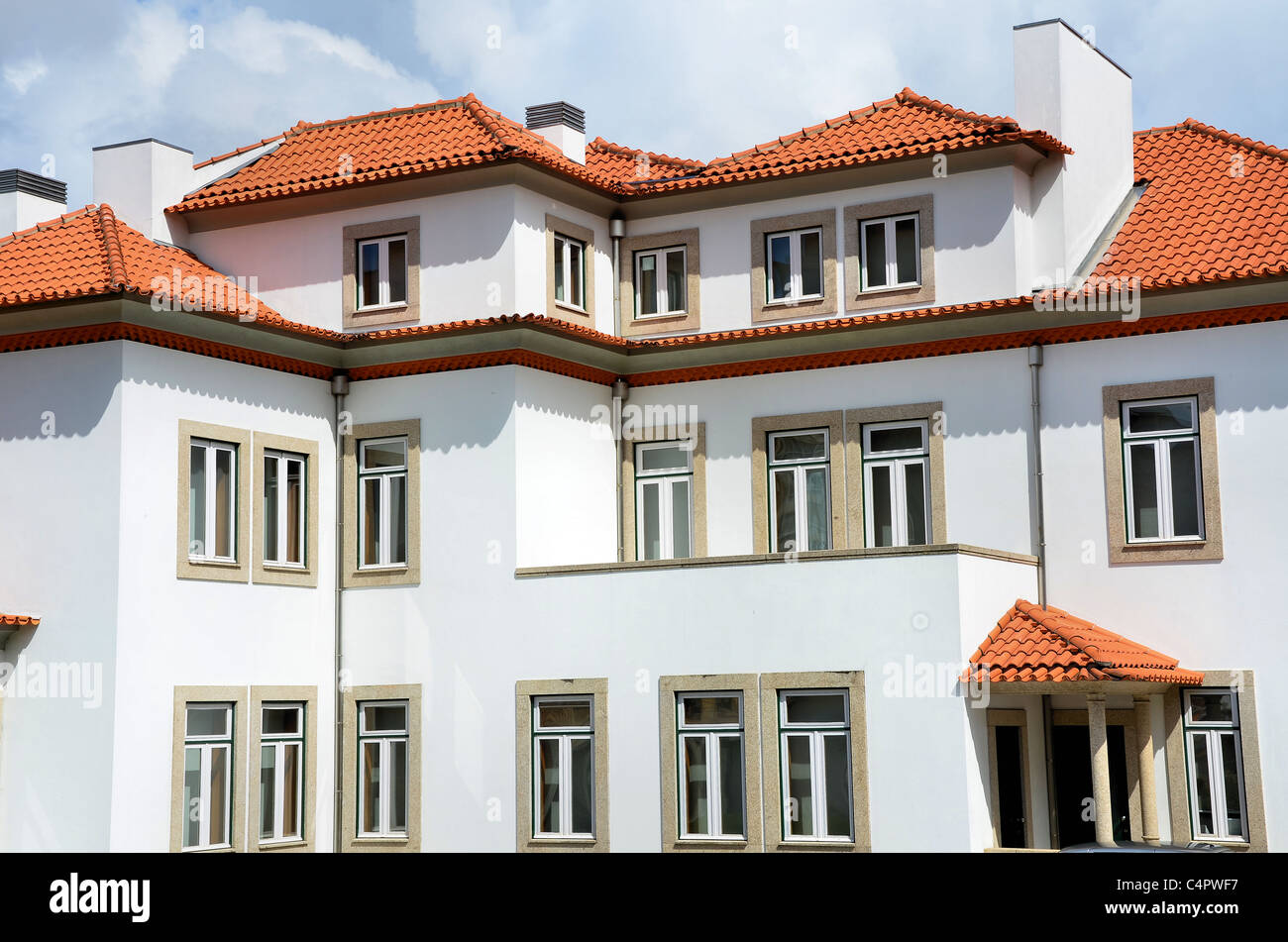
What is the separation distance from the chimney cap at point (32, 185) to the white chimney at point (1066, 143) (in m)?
13.9

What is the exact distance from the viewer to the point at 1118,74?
2630 centimetres

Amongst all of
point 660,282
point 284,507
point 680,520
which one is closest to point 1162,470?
point 680,520

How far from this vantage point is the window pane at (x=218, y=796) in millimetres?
21906

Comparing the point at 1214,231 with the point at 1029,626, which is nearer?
the point at 1029,626

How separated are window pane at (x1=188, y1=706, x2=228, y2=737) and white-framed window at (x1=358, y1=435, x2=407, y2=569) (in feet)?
9.82

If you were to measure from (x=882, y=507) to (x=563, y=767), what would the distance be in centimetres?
550

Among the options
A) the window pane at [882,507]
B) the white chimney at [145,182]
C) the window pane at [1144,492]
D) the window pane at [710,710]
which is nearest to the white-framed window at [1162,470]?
the window pane at [1144,492]

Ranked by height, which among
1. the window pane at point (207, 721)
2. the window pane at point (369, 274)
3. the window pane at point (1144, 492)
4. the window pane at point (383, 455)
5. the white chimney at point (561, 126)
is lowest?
the window pane at point (207, 721)

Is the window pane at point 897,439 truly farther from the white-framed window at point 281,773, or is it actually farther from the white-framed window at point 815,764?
the white-framed window at point 281,773

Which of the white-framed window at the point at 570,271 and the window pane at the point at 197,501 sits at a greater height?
the white-framed window at the point at 570,271

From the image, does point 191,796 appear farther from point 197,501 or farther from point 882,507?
point 882,507
